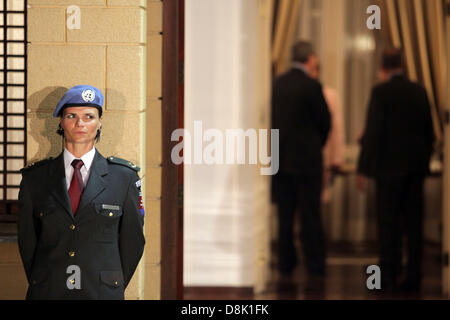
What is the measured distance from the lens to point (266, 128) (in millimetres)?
5617

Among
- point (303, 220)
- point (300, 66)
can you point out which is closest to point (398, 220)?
point (303, 220)

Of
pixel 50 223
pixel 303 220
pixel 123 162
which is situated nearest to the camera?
pixel 50 223

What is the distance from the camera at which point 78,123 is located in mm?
3430

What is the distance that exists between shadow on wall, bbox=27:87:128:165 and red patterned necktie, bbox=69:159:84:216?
43cm

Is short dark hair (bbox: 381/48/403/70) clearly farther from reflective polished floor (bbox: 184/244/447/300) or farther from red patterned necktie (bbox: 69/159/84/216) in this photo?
red patterned necktie (bbox: 69/159/84/216)

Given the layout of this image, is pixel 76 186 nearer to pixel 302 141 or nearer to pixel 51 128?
pixel 51 128

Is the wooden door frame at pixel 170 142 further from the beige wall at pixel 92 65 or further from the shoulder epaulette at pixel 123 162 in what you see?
the shoulder epaulette at pixel 123 162

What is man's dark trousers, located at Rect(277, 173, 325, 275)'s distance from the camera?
6.32 meters

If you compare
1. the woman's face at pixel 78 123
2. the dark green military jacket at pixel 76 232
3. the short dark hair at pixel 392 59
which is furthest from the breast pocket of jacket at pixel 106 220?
the short dark hair at pixel 392 59

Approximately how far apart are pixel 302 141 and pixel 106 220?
3055 millimetres

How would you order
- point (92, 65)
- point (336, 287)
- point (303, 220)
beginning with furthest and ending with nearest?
point (303, 220)
point (336, 287)
point (92, 65)

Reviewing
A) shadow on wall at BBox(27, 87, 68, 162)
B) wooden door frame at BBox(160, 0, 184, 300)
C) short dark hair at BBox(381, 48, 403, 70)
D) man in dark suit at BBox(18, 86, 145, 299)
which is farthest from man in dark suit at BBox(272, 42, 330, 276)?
man in dark suit at BBox(18, 86, 145, 299)

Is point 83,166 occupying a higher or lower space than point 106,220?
higher

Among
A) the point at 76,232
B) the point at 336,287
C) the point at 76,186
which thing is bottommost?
the point at 336,287
